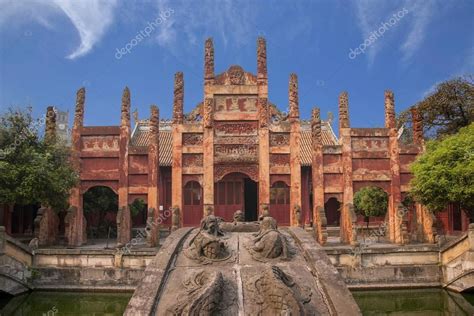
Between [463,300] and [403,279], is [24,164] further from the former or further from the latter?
[463,300]

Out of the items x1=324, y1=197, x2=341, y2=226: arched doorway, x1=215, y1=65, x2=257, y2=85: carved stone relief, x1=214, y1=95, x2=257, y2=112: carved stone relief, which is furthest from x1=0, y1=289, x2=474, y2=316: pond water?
x1=324, y1=197, x2=341, y2=226: arched doorway

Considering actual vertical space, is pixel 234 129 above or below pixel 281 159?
above

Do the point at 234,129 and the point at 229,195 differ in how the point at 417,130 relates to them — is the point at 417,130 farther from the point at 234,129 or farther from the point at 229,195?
the point at 229,195

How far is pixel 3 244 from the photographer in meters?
13.1

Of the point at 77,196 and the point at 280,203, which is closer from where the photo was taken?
the point at 77,196

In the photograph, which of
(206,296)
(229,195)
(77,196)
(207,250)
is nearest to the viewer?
(206,296)

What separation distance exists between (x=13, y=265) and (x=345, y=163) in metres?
14.0

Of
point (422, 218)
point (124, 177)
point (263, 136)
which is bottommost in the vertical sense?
point (422, 218)

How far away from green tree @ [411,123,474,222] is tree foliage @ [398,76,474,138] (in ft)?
20.3

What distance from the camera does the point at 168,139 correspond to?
28609 mm

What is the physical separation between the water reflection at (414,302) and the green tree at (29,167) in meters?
11.7

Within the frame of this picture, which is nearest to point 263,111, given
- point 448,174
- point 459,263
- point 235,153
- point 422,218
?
point 235,153

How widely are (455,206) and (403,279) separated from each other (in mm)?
9811

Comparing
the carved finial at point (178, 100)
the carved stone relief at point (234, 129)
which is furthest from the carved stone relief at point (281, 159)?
the carved finial at point (178, 100)
